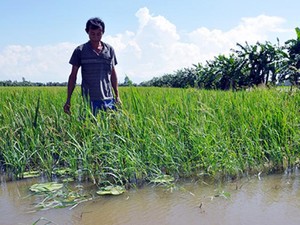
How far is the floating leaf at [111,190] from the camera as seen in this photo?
2.36 metres

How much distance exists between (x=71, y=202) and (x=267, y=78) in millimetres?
12045

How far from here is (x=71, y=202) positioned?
7.30ft

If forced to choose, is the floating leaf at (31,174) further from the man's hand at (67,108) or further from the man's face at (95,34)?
the man's face at (95,34)

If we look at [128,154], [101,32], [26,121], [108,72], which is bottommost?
[128,154]

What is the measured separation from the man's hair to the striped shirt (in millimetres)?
173

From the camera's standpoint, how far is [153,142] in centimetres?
266

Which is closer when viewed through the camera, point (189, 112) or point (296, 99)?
point (189, 112)

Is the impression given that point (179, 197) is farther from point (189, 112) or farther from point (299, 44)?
point (299, 44)

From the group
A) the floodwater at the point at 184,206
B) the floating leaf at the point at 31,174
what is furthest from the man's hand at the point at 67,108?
the floodwater at the point at 184,206

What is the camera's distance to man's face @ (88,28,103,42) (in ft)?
10.0

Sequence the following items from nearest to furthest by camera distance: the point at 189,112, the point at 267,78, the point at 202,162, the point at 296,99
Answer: the point at 202,162
the point at 189,112
the point at 296,99
the point at 267,78

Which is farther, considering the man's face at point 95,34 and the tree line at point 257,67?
the tree line at point 257,67

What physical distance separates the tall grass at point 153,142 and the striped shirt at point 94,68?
19 cm

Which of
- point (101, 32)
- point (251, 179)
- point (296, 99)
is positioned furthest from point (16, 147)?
point (296, 99)
